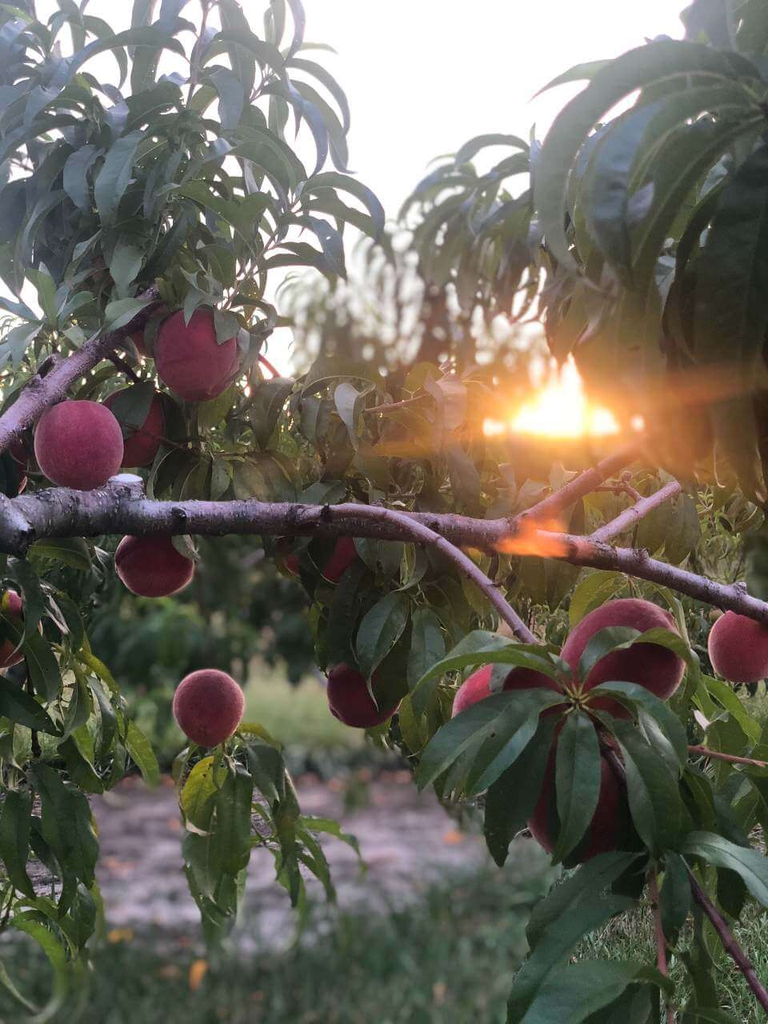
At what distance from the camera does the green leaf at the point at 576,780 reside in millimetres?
406

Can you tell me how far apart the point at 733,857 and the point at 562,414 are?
26 cm

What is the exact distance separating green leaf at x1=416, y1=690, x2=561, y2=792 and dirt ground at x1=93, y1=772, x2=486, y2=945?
182 cm

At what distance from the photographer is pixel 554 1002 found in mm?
384

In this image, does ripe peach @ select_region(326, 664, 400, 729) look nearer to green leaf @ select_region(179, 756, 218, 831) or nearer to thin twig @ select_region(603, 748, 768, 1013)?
green leaf @ select_region(179, 756, 218, 831)

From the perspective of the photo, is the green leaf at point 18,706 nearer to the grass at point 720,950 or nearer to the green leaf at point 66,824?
the green leaf at point 66,824

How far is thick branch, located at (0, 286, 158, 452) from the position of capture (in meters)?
0.64

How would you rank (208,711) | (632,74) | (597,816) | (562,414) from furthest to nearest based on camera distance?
(208,711)
(562,414)
(597,816)
(632,74)

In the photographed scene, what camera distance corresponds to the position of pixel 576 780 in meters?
0.41

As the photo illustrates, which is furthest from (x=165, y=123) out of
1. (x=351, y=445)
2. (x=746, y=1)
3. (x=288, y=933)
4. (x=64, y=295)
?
(x=288, y=933)

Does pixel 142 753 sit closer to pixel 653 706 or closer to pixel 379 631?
pixel 379 631

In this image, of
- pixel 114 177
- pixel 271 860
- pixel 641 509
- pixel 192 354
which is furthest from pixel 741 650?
pixel 271 860

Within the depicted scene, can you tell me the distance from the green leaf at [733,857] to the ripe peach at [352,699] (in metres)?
0.31

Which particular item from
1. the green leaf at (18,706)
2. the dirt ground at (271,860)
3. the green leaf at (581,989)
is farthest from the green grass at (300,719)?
the green leaf at (581,989)

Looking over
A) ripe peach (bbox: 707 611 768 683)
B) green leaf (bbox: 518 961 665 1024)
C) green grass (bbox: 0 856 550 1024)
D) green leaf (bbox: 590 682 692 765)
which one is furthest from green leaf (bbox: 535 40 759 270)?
green grass (bbox: 0 856 550 1024)
